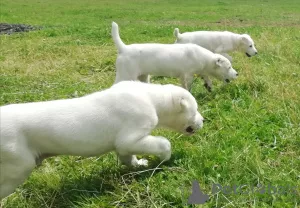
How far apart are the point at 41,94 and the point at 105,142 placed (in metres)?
4.34

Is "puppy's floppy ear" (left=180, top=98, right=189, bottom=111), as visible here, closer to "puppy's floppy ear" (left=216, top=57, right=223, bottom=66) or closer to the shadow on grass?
the shadow on grass

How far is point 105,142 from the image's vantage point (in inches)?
169

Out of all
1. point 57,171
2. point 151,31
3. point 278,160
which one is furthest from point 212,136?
point 151,31

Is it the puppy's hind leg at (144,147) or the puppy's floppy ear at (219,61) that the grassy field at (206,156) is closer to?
the puppy's hind leg at (144,147)

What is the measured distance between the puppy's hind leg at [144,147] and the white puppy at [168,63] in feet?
11.5

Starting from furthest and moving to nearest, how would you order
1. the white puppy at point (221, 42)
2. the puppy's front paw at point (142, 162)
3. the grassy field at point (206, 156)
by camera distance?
the white puppy at point (221, 42), the puppy's front paw at point (142, 162), the grassy field at point (206, 156)

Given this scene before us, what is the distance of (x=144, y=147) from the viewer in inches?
170

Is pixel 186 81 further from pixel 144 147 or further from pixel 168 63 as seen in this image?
pixel 144 147

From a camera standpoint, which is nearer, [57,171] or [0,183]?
[0,183]

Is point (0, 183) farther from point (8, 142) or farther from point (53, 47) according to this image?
point (53, 47)

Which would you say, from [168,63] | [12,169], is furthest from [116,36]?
[12,169]

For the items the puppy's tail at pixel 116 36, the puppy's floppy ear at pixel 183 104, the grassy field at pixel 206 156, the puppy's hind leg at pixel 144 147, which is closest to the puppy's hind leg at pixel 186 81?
the grassy field at pixel 206 156

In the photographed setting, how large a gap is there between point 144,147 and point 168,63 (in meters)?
3.96

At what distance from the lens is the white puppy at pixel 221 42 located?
10.9m
